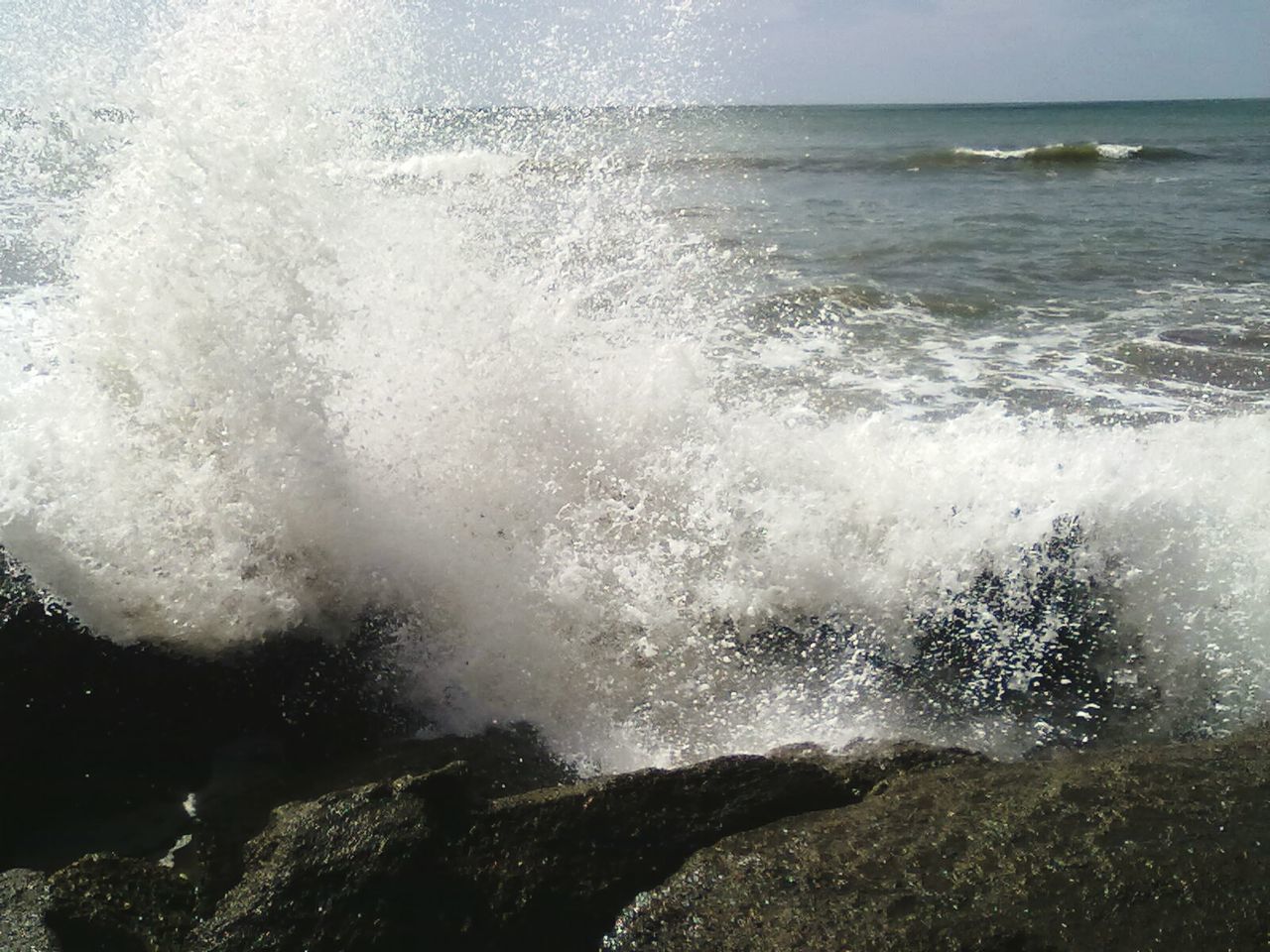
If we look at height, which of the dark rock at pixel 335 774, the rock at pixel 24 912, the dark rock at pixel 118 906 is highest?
the rock at pixel 24 912

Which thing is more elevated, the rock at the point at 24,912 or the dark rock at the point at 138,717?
the rock at the point at 24,912

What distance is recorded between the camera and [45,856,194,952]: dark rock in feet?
5.85

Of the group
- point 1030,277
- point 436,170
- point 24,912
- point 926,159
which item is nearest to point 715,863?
point 24,912

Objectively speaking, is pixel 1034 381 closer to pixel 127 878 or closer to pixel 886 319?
pixel 886 319

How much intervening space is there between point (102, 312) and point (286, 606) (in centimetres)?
151

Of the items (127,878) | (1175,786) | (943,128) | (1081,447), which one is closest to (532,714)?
(127,878)

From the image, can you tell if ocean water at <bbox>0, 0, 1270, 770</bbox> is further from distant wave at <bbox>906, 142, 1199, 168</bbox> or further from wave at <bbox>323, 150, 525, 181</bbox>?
distant wave at <bbox>906, 142, 1199, 168</bbox>

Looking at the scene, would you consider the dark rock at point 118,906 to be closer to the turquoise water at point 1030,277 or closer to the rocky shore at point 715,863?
the rocky shore at point 715,863

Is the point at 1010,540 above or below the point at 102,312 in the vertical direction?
below

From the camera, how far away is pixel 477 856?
1.91m

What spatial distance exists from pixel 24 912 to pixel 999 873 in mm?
2001

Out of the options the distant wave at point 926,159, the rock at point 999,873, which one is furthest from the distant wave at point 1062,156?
the rock at point 999,873

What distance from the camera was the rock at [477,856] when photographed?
179 centimetres

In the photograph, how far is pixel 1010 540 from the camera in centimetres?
354
